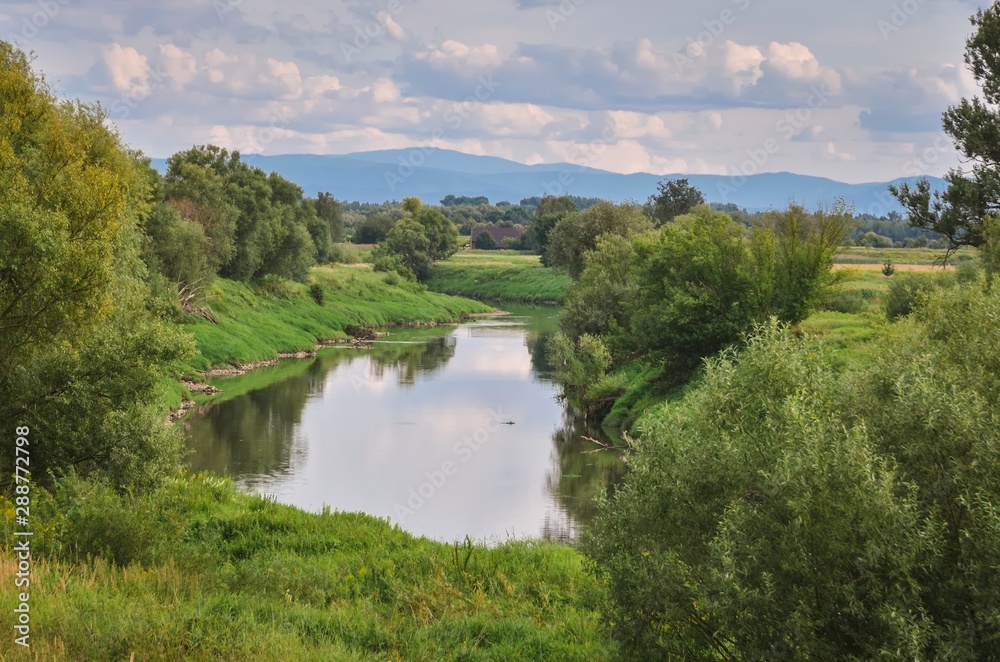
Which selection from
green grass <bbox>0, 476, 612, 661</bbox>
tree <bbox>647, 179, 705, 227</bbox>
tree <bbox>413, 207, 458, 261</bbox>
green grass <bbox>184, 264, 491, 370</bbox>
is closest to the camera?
green grass <bbox>0, 476, 612, 661</bbox>

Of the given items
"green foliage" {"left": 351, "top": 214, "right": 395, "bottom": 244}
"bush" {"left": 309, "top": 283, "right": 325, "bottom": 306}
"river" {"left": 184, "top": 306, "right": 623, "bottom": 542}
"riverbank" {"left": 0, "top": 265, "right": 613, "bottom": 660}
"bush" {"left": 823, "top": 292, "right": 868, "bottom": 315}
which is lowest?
"river" {"left": 184, "top": 306, "right": 623, "bottom": 542}

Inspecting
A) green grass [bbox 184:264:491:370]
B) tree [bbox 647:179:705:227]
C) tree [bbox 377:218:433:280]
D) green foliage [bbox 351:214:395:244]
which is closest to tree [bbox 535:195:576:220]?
tree [bbox 377:218:433:280]

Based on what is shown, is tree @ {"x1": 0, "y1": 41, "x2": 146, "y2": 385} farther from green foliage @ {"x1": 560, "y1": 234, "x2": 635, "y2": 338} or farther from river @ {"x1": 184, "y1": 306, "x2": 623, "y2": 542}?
green foliage @ {"x1": 560, "y1": 234, "x2": 635, "y2": 338}

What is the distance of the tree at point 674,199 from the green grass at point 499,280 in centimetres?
1935

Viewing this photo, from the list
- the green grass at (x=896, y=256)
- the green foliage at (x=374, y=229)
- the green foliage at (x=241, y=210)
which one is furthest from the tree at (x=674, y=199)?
the green foliage at (x=374, y=229)

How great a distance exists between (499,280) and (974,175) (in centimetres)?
8067

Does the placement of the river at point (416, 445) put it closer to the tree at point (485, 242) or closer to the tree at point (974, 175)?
the tree at point (974, 175)

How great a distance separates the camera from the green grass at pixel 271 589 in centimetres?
923

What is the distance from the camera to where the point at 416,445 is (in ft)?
106

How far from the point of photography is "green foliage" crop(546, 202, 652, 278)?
2431 inches

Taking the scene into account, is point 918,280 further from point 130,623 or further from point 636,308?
point 130,623

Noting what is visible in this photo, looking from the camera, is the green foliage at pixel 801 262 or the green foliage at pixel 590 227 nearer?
the green foliage at pixel 801 262

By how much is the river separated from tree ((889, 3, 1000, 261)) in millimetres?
12693

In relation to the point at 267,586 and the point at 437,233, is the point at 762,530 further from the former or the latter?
the point at 437,233
